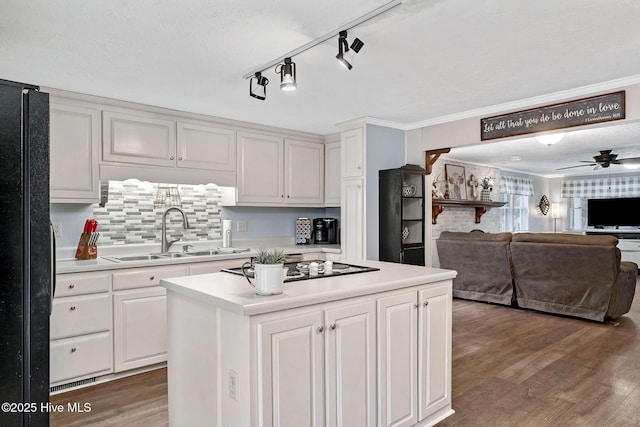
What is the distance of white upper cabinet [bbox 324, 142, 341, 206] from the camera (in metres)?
4.88

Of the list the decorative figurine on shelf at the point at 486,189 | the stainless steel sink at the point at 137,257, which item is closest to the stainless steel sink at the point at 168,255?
the stainless steel sink at the point at 137,257

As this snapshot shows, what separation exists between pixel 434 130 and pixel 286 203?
1.78 metres

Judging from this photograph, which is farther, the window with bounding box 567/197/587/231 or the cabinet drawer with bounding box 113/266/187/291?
the window with bounding box 567/197/587/231

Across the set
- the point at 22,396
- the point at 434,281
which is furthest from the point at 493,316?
the point at 22,396

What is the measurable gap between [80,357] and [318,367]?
81.6 inches

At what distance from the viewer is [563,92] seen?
325cm

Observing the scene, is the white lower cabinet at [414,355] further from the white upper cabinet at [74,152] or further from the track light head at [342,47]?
the white upper cabinet at [74,152]

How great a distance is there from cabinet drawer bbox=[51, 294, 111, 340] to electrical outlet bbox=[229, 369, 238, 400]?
1.80 meters

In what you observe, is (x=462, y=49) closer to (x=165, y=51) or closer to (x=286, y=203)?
(x=165, y=51)

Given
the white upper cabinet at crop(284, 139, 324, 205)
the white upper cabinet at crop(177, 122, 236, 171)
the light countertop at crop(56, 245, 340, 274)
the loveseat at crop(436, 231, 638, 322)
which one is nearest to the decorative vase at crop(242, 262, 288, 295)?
the light countertop at crop(56, 245, 340, 274)

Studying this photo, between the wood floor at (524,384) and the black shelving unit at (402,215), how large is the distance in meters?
0.98

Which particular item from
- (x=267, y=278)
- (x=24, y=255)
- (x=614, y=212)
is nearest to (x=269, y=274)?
(x=267, y=278)

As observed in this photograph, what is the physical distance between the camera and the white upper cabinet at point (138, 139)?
342 centimetres

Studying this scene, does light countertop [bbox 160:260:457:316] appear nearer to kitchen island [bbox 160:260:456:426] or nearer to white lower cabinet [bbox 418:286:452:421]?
kitchen island [bbox 160:260:456:426]
